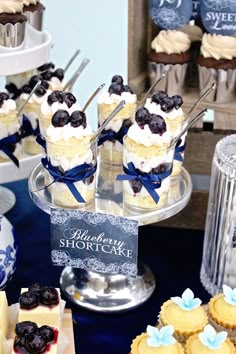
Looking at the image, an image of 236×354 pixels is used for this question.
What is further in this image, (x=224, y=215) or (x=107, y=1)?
(x=107, y=1)

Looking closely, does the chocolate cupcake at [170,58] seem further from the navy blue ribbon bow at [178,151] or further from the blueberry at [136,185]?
the blueberry at [136,185]

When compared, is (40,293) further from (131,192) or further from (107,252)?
(131,192)

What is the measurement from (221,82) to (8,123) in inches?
22.1

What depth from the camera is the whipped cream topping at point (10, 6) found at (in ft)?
4.54

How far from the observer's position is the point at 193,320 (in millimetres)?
1101

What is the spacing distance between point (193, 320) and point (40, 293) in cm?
30

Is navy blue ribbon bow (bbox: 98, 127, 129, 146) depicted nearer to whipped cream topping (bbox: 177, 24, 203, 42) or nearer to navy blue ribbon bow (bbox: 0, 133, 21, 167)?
Result: navy blue ribbon bow (bbox: 0, 133, 21, 167)

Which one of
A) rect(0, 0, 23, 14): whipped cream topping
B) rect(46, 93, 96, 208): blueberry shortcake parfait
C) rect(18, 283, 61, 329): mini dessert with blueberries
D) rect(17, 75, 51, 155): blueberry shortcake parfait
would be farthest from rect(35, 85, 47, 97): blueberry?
rect(18, 283, 61, 329): mini dessert with blueberries

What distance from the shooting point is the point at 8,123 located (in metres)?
1.44

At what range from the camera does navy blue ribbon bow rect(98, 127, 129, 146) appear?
1367mm

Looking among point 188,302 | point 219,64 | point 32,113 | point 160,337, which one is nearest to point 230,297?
point 188,302

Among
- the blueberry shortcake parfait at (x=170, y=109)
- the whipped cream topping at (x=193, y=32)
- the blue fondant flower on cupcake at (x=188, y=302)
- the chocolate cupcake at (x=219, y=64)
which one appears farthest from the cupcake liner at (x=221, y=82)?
the blue fondant flower on cupcake at (x=188, y=302)

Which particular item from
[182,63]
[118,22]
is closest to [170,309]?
[182,63]

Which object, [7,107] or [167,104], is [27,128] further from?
[167,104]
